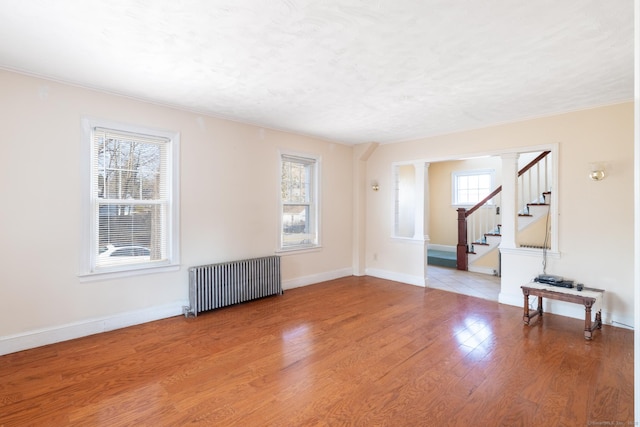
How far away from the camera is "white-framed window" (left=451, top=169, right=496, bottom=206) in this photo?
744 cm

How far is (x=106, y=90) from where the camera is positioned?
10.7 ft

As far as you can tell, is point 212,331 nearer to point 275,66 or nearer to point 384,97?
point 275,66

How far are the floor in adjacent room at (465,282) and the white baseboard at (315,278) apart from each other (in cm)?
153

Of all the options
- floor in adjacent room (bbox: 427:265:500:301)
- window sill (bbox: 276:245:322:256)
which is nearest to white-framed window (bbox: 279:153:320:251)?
window sill (bbox: 276:245:322:256)

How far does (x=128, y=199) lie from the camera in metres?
3.51

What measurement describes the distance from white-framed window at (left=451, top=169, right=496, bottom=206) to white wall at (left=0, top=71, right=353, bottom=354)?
16.9ft

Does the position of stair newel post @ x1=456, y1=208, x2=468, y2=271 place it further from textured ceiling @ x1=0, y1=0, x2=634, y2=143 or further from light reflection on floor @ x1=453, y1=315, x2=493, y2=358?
textured ceiling @ x1=0, y1=0, x2=634, y2=143

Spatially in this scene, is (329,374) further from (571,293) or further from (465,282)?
(465,282)

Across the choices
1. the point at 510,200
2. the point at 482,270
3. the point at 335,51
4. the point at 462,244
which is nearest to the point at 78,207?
the point at 335,51

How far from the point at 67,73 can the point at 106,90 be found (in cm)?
41


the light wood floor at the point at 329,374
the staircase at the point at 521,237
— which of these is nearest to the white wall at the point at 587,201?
the light wood floor at the point at 329,374

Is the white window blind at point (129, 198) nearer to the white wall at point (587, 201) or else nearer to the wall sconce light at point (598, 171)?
the white wall at point (587, 201)

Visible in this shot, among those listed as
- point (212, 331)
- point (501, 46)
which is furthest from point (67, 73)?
point (501, 46)

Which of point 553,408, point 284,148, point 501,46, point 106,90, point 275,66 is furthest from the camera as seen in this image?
point 284,148
